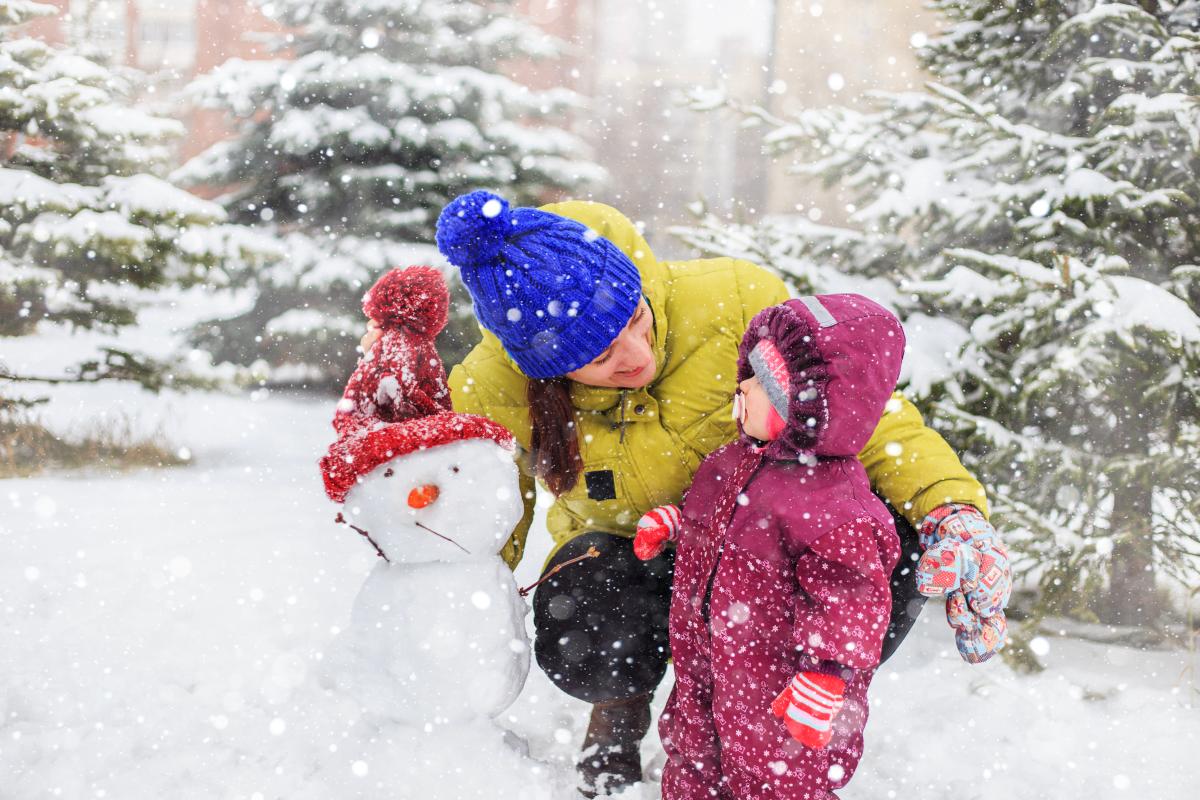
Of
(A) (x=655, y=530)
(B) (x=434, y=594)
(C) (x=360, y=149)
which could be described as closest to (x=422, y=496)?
(B) (x=434, y=594)

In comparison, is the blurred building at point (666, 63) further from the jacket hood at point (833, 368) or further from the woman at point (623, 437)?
the jacket hood at point (833, 368)

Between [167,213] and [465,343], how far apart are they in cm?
190

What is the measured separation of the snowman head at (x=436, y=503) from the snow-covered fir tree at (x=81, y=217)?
3.02m

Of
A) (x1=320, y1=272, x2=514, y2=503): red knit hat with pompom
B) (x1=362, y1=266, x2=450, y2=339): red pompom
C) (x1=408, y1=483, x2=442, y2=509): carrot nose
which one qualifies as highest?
(x1=362, y1=266, x2=450, y2=339): red pompom

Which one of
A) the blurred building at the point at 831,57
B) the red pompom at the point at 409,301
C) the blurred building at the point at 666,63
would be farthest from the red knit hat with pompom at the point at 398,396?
the blurred building at the point at 831,57

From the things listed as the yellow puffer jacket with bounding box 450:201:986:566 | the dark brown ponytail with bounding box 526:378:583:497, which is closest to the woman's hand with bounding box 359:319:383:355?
the yellow puffer jacket with bounding box 450:201:986:566

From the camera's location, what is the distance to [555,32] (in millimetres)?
12523

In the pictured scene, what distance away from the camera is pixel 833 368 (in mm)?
1317

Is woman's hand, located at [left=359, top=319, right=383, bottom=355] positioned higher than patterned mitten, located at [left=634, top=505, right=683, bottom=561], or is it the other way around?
woman's hand, located at [left=359, top=319, right=383, bottom=355]

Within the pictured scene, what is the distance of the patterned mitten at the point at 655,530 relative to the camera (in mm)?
1605

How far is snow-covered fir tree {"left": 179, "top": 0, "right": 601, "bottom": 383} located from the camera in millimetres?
5094

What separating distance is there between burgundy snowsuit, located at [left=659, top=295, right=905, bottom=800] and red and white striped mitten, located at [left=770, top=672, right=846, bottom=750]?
0.10 feet

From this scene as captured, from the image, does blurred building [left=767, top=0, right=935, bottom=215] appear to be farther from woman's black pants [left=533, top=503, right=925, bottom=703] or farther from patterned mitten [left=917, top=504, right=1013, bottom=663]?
patterned mitten [left=917, top=504, right=1013, bottom=663]

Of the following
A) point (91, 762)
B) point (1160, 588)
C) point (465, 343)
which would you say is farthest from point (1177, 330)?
point (465, 343)
